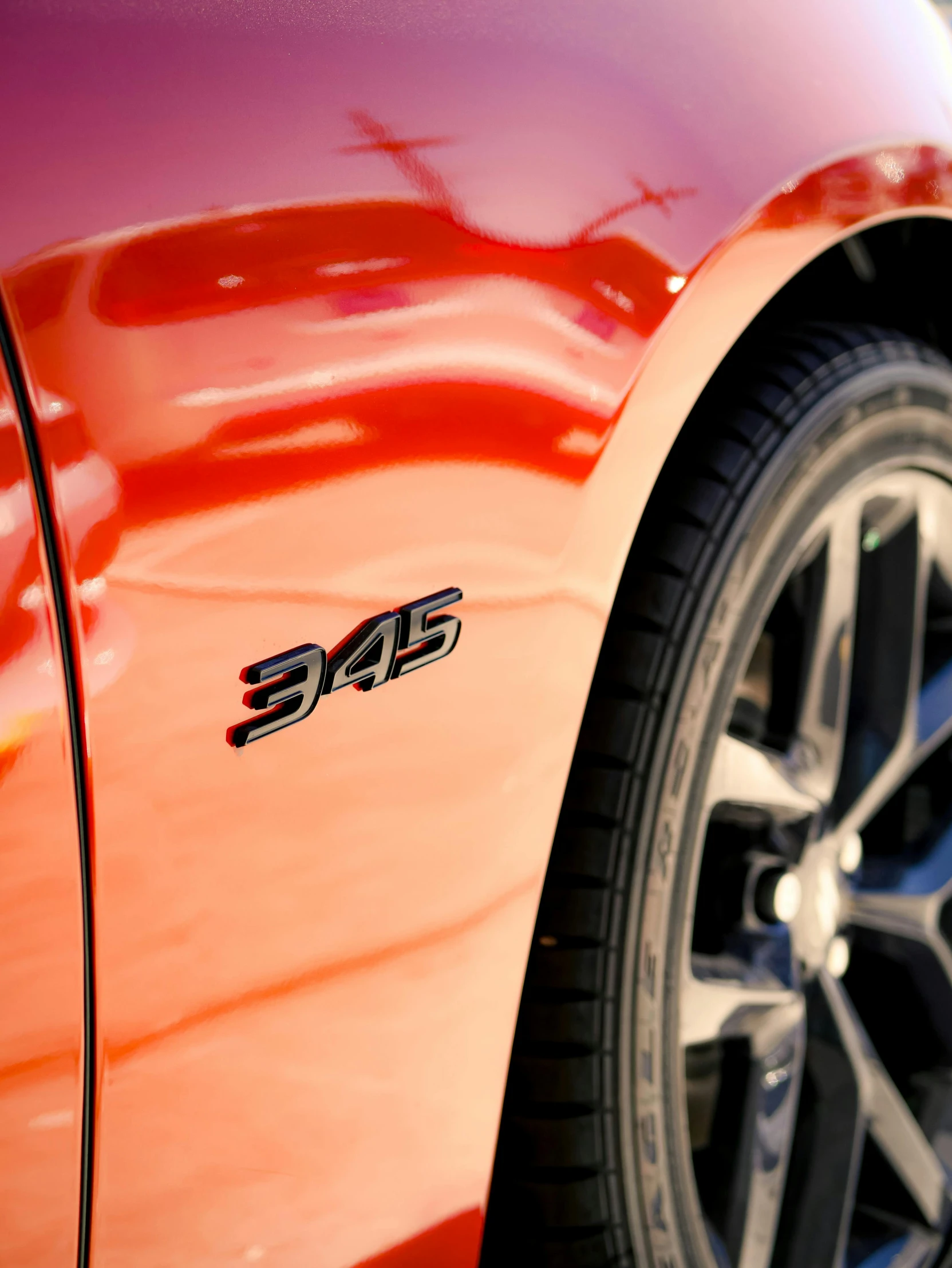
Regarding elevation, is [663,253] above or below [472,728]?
above

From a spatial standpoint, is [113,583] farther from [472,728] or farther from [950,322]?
[950,322]

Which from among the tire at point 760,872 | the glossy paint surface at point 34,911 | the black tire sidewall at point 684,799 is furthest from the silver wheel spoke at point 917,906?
the glossy paint surface at point 34,911

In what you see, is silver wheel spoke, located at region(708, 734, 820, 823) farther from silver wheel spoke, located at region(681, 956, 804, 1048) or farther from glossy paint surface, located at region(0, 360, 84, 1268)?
glossy paint surface, located at region(0, 360, 84, 1268)

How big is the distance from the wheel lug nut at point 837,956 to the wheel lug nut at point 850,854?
0.24 feet

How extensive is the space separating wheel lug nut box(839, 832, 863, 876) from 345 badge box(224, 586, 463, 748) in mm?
739

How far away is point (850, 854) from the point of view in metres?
1.37

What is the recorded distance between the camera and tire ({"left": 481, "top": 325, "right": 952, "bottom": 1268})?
38.1 inches

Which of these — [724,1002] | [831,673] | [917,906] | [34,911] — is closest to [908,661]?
[831,673]

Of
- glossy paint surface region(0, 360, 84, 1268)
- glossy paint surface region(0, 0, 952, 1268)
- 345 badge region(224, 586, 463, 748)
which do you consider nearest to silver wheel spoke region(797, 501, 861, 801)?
glossy paint surface region(0, 0, 952, 1268)

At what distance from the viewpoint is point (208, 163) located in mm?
618

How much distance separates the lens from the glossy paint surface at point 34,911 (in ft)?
1.85

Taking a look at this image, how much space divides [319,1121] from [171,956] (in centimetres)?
17

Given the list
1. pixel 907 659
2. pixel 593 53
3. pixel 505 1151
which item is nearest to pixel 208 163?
pixel 593 53

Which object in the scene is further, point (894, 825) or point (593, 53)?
point (894, 825)
